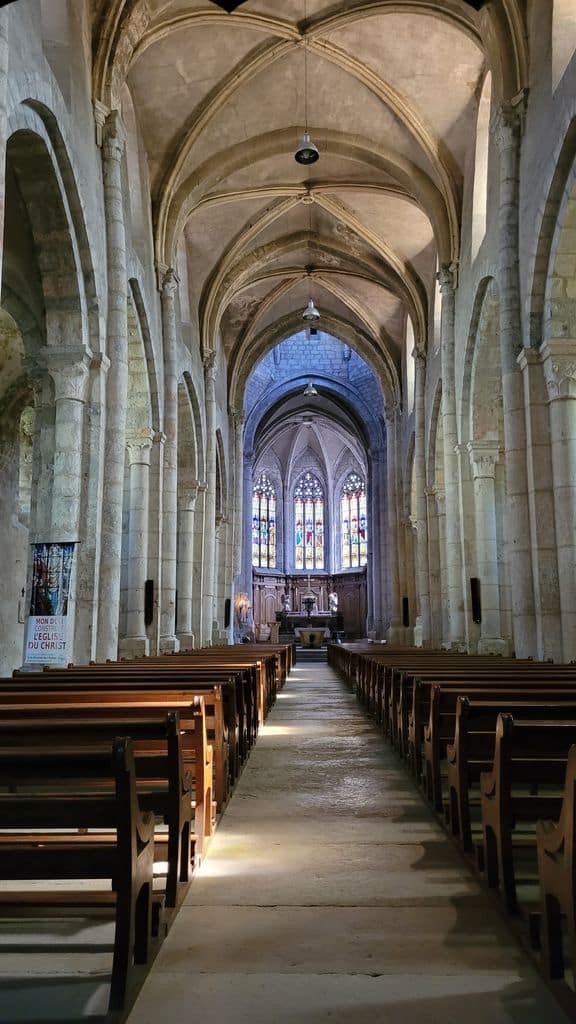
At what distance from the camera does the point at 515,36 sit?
12.9m

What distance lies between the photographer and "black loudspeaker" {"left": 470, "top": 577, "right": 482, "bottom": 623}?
1681 cm

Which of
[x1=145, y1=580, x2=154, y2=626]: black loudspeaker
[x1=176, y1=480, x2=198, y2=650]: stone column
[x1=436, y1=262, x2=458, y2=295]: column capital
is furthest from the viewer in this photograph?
[x1=176, y1=480, x2=198, y2=650]: stone column

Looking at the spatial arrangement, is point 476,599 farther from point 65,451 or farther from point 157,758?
point 157,758

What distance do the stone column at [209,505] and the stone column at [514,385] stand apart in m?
13.0

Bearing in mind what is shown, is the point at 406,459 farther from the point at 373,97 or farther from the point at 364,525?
the point at 364,525

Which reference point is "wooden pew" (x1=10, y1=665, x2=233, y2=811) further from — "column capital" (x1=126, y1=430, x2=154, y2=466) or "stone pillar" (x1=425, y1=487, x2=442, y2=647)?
"stone pillar" (x1=425, y1=487, x2=442, y2=647)

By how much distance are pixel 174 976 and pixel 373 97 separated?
736 inches

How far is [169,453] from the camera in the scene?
60.7ft

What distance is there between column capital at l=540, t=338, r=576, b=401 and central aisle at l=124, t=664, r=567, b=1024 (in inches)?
306

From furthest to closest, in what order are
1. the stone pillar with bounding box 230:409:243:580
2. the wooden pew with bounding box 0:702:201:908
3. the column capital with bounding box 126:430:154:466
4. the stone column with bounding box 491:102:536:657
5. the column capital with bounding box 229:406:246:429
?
the stone pillar with bounding box 230:409:243:580 < the column capital with bounding box 229:406:246:429 < the column capital with bounding box 126:430:154:466 < the stone column with bounding box 491:102:536:657 < the wooden pew with bounding box 0:702:201:908

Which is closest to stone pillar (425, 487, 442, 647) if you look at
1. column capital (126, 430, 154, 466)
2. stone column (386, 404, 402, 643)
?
stone column (386, 404, 402, 643)

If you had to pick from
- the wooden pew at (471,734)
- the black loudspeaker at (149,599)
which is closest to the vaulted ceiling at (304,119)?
→ the black loudspeaker at (149,599)

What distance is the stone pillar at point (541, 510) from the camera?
1181cm

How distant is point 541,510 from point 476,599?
17.1ft
